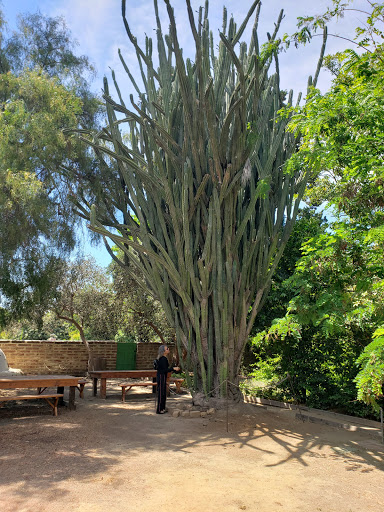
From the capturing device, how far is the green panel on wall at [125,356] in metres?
13.5

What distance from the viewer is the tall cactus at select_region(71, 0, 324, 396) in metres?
6.88

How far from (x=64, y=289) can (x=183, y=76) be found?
6963mm

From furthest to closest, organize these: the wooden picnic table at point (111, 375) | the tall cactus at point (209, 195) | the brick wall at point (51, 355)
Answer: the brick wall at point (51, 355), the wooden picnic table at point (111, 375), the tall cactus at point (209, 195)

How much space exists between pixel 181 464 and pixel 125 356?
9339 millimetres

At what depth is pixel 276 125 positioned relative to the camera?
8.32 m

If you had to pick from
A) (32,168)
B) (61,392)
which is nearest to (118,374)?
(61,392)

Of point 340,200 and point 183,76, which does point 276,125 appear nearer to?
point 183,76

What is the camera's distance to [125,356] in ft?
44.5

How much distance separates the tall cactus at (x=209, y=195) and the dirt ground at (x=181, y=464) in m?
1.56

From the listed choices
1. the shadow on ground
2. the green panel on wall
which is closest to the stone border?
the shadow on ground

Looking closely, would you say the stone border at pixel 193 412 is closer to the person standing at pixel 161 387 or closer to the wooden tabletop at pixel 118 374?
the person standing at pixel 161 387

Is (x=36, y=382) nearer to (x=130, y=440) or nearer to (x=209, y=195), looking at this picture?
(x=130, y=440)

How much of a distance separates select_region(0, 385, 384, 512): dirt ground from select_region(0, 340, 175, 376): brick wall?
4.40 m

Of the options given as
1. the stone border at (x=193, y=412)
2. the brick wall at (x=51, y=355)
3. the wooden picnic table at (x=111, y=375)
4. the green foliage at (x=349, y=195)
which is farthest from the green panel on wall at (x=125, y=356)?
the green foliage at (x=349, y=195)
